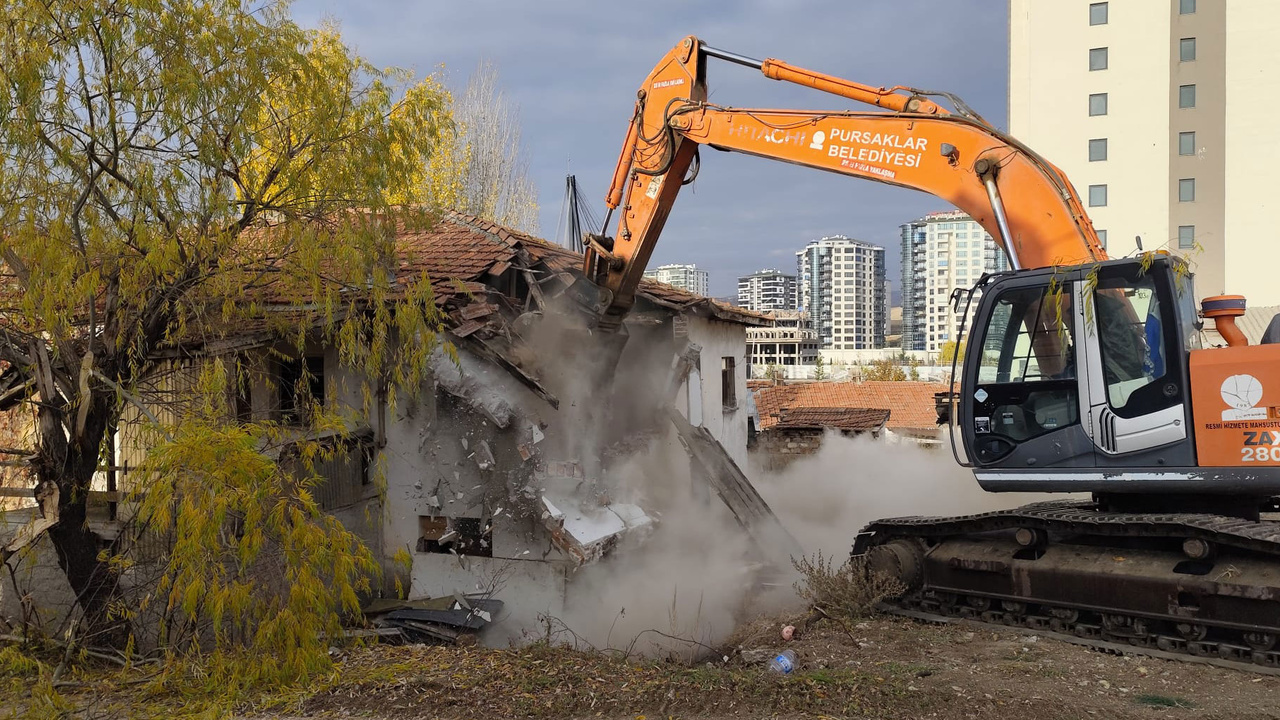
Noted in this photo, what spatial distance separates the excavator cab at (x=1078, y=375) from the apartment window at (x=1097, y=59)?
3929cm

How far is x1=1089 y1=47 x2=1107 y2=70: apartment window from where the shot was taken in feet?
131

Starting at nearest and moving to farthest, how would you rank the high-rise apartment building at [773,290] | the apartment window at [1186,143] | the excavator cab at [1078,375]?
the excavator cab at [1078,375], the apartment window at [1186,143], the high-rise apartment building at [773,290]

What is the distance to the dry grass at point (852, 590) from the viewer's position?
767 cm

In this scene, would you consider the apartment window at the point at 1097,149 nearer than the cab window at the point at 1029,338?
No

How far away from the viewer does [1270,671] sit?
5.78 meters

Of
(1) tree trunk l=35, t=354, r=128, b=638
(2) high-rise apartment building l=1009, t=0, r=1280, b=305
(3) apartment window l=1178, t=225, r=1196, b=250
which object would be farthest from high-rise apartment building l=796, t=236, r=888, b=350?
(1) tree trunk l=35, t=354, r=128, b=638

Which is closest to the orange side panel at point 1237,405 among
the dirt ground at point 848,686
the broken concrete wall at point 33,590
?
the dirt ground at point 848,686

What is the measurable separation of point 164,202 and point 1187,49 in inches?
1698

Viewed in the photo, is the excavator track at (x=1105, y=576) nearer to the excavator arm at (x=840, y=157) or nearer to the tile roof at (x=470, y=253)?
the excavator arm at (x=840, y=157)

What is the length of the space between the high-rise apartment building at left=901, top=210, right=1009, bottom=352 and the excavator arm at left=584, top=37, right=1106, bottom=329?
136m

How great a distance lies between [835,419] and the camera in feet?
77.3

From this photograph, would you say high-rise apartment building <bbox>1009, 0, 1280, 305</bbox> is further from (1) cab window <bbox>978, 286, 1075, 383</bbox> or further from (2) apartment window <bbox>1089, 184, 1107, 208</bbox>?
(1) cab window <bbox>978, 286, 1075, 383</bbox>

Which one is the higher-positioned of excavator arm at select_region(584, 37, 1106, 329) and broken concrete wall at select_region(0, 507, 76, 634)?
excavator arm at select_region(584, 37, 1106, 329)

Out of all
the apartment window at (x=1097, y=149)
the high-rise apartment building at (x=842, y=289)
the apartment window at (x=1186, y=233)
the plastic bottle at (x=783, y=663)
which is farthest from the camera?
the high-rise apartment building at (x=842, y=289)
